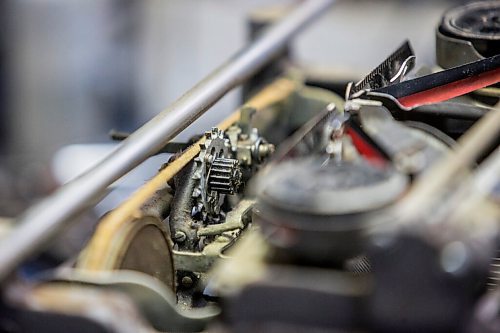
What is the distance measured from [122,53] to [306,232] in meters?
3.38

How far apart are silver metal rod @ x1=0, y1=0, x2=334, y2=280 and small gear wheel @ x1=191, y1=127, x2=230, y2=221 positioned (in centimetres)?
5

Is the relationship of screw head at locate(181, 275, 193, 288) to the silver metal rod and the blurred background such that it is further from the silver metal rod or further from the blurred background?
the blurred background

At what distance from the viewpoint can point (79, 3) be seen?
427cm

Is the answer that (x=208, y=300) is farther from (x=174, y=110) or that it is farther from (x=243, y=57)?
(x=243, y=57)

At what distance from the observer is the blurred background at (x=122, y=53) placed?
12.3 ft

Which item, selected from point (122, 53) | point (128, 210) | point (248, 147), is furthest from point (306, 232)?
point (122, 53)

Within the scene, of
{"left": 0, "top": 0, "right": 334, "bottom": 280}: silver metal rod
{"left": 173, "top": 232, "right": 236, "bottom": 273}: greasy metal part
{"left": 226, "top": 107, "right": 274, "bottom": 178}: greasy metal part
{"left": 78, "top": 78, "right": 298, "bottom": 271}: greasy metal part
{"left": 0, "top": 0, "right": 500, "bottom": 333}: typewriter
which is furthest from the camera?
{"left": 226, "top": 107, "right": 274, "bottom": 178}: greasy metal part

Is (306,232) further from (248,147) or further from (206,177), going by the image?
(248,147)

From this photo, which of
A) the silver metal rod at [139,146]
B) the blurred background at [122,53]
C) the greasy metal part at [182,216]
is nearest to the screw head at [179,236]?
the greasy metal part at [182,216]

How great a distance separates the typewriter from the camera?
2.81ft

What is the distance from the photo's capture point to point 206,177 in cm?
142

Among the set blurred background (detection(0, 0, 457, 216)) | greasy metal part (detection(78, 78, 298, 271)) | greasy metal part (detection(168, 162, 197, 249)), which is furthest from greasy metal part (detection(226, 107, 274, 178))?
blurred background (detection(0, 0, 457, 216))

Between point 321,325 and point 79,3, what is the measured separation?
361cm

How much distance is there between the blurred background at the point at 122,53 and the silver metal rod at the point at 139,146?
5.53ft
